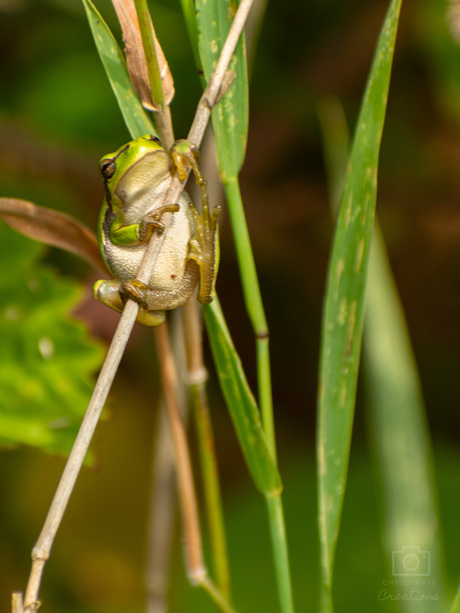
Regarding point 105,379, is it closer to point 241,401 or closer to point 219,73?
point 241,401

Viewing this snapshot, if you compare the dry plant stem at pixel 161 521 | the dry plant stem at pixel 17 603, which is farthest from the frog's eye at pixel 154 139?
the dry plant stem at pixel 161 521

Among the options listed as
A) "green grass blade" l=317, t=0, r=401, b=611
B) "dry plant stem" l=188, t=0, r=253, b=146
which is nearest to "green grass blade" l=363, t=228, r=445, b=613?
"green grass blade" l=317, t=0, r=401, b=611

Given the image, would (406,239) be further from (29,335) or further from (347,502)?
(29,335)

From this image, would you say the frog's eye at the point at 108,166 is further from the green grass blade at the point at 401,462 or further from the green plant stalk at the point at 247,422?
the green grass blade at the point at 401,462

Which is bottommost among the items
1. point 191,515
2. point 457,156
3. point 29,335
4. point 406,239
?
point 191,515

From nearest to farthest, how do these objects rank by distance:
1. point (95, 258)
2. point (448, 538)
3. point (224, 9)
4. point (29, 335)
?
point (224, 9), point (95, 258), point (29, 335), point (448, 538)

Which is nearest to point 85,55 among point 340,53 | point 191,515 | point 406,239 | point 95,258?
point 340,53

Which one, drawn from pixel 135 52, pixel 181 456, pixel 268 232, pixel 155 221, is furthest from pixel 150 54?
pixel 268 232
